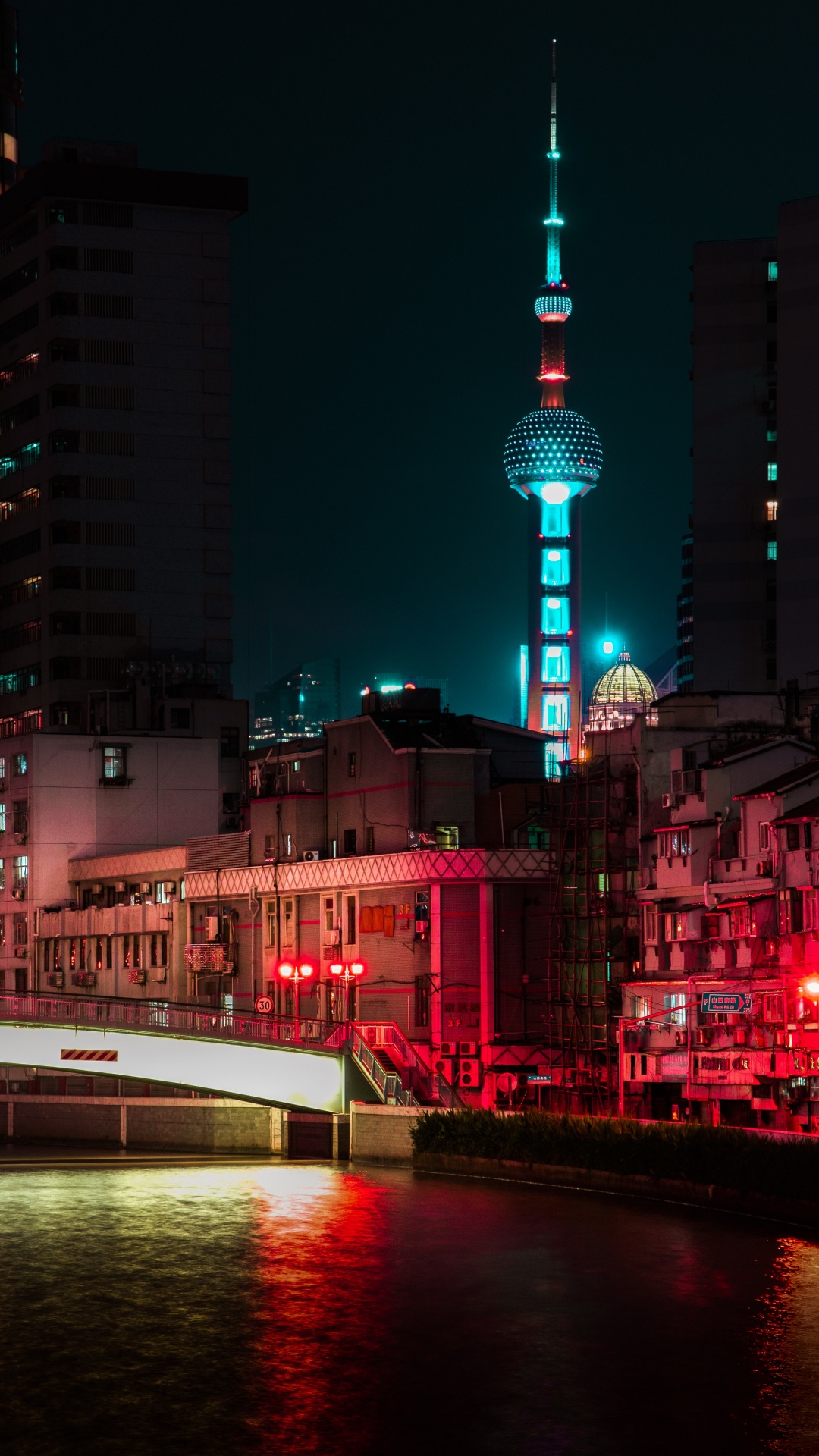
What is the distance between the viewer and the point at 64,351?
149250 mm

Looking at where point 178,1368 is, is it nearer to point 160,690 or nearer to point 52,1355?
point 52,1355

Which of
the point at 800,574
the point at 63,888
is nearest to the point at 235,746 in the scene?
the point at 63,888

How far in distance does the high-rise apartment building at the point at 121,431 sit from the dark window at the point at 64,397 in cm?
11

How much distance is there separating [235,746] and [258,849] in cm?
3059

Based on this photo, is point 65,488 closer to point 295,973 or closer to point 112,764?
point 112,764

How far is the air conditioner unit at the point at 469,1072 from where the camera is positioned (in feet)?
289

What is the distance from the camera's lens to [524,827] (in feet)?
308

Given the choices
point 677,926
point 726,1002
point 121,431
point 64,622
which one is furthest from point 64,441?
point 726,1002

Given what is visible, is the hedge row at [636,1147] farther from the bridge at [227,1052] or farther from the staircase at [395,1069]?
the bridge at [227,1052]

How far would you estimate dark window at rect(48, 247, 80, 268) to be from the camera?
149m

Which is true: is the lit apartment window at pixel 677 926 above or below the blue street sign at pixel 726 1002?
above

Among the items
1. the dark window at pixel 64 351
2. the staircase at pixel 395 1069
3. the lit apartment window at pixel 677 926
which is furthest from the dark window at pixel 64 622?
the lit apartment window at pixel 677 926

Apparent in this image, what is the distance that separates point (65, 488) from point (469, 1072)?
73.3 meters

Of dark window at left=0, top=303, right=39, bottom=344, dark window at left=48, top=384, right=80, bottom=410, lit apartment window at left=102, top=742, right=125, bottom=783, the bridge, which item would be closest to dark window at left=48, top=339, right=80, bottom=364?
dark window at left=48, top=384, right=80, bottom=410
